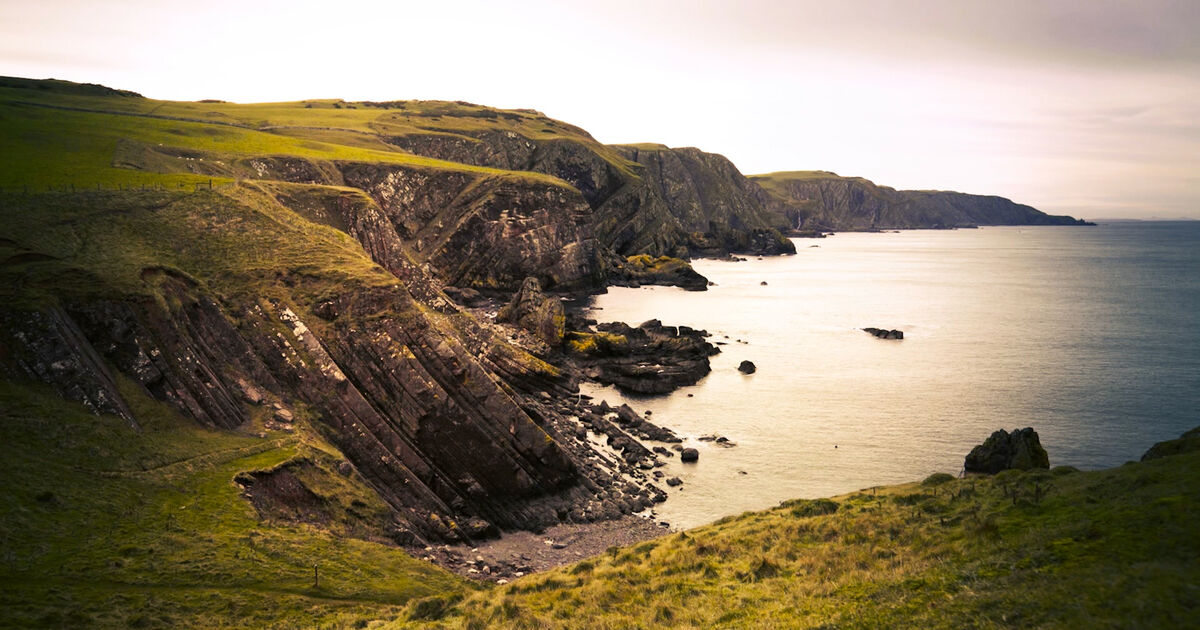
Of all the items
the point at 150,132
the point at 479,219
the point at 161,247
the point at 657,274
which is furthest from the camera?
Result: the point at 657,274

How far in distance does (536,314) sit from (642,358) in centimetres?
1585

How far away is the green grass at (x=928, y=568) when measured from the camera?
17156 millimetres

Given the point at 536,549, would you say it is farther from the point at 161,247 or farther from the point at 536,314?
the point at 536,314

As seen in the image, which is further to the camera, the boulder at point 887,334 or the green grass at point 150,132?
the boulder at point 887,334

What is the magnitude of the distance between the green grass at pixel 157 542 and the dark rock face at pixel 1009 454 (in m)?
34.6

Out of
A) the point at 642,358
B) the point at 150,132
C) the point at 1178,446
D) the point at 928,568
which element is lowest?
the point at 642,358

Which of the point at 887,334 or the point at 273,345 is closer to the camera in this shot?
the point at 273,345

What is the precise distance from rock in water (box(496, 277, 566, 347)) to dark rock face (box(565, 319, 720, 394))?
6.93 feet

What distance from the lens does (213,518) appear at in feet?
96.4

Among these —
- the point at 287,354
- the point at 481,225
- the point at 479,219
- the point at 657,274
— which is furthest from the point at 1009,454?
the point at 657,274

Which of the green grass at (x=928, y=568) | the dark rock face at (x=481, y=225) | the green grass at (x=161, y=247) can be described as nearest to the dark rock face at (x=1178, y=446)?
the green grass at (x=928, y=568)

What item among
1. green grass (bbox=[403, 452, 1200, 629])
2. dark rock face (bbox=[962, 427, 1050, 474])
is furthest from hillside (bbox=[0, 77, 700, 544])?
dark rock face (bbox=[962, 427, 1050, 474])

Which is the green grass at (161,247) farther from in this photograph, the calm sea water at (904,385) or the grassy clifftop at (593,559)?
the calm sea water at (904,385)

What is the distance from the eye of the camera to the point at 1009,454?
43.8m
